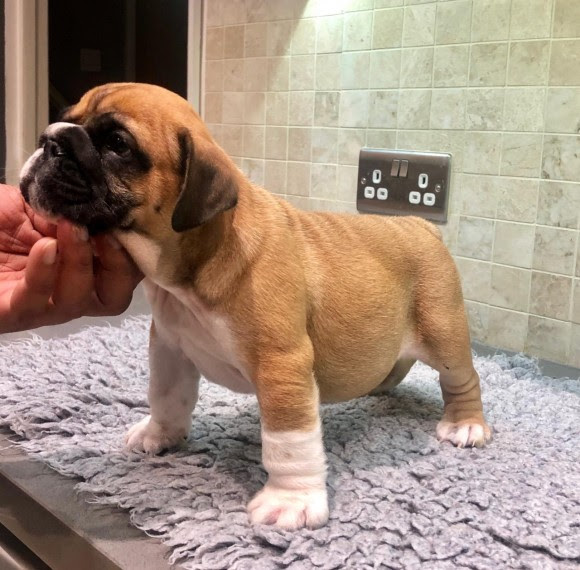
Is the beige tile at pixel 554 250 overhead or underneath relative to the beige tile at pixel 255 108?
underneath

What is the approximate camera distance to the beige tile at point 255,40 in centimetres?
213

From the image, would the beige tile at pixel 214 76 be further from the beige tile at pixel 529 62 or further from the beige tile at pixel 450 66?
the beige tile at pixel 529 62

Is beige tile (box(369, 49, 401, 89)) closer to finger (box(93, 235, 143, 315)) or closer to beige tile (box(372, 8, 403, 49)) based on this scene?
beige tile (box(372, 8, 403, 49))

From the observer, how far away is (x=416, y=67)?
1.80 m

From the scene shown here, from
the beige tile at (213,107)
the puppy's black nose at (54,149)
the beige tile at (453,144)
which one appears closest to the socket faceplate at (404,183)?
the beige tile at (453,144)

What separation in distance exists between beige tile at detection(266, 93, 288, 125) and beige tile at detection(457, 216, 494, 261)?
2.14ft

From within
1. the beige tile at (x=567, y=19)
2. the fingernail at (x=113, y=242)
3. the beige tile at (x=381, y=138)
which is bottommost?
the fingernail at (x=113, y=242)

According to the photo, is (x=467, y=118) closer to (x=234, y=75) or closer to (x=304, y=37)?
(x=304, y=37)

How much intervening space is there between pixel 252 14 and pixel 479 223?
3.12 feet

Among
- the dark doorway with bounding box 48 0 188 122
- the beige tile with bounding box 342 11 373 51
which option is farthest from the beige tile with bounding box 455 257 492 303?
the dark doorway with bounding box 48 0 188 122

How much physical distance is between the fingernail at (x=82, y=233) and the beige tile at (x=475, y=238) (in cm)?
109

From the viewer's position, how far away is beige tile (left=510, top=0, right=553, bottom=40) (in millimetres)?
1572

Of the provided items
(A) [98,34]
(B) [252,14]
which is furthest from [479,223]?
(A) [98,34]

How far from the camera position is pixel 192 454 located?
1.09 meters
